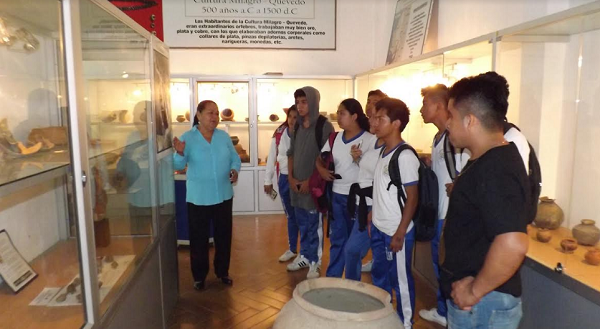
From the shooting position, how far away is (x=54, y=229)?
6.93 ft

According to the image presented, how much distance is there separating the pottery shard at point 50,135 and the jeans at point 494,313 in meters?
1.71

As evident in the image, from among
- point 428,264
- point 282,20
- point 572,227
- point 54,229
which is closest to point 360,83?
point 282,20

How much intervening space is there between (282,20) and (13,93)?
5877 mm

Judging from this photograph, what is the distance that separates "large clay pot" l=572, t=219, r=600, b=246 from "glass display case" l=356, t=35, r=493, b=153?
4.34 ft

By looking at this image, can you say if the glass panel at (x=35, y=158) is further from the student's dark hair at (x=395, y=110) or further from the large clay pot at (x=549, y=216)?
the large clay pot at (x=549, y=216)

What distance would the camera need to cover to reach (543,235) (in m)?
2.97

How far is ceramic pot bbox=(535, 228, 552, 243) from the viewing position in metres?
2.96

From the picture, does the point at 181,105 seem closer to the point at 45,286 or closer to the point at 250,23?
the point at 250,23

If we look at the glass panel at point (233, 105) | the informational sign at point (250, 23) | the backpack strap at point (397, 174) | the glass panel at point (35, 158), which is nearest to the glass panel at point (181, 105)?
the glass panel at point (233, 105)

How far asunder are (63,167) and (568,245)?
287 cm

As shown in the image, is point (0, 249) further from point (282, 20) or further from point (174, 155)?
point (282, 20)

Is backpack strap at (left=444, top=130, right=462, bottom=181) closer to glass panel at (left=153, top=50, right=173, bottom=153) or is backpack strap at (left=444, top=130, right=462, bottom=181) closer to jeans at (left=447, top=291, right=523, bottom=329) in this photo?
jeans at (left=447, top=291, right=523, bottom=329)

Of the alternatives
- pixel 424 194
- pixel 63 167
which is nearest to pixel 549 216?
pixel 424 194

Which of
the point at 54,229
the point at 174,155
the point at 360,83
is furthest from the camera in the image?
the point at 360,83
